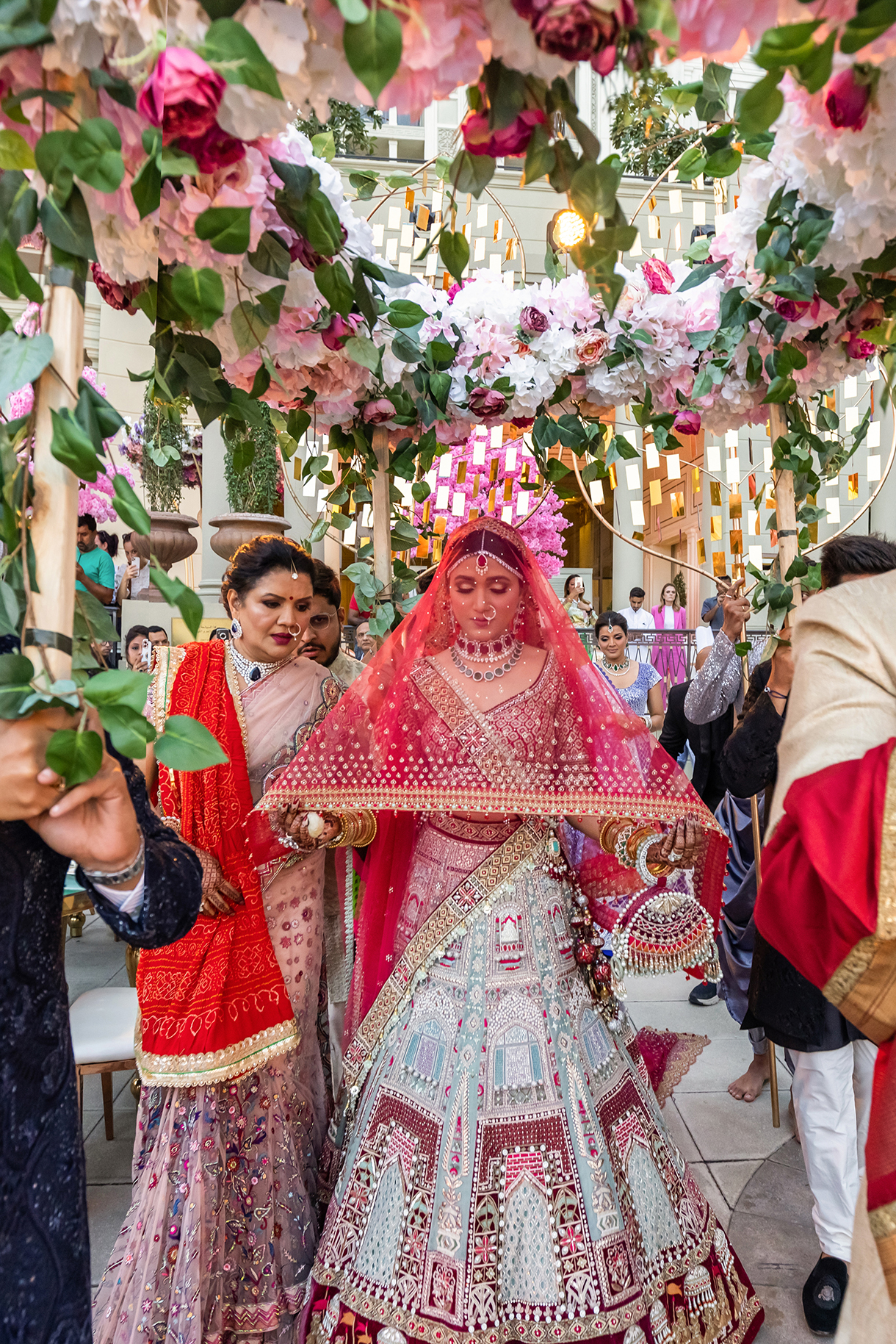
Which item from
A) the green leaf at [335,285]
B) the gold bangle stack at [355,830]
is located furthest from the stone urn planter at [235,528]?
the green leaf at [335,285]

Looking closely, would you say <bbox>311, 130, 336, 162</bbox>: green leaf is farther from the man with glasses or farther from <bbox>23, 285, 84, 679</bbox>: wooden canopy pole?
the man with glasses

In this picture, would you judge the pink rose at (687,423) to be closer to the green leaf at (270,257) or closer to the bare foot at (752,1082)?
the green leaf at (270,257)

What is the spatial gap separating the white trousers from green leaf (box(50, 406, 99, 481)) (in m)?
2.23

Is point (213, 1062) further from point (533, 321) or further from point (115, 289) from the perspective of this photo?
point (533, 321)

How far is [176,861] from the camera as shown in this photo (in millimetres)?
1269

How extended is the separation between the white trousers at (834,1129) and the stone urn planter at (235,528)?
422 cm

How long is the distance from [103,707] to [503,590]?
141 cm

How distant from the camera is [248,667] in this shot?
2412 millimetres

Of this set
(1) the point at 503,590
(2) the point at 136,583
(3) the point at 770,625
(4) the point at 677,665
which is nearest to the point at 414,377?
(1) the point at 503,590

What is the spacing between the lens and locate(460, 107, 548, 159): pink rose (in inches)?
38.8

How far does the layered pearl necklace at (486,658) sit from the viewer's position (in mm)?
2252

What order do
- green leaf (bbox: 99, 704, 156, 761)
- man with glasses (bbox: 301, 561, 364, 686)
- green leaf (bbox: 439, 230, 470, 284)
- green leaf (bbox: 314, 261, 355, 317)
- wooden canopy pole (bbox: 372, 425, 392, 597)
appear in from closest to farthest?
green leaf (bbox: 99, 704, 156, 761) → green leaf (bbox: 439, 230, 470, 284) → green leaf (bbox: 314, 261, 355, 317) → wooden canopy pole (bbox: 372, 425, 392, 597) → man with glasses (bbox: 301, 561, 364, 686)

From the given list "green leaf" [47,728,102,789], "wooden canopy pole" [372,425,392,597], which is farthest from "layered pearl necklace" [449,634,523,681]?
"green leaf" [47,728,102,789]

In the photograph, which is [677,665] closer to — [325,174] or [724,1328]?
[724,1328]
